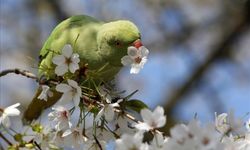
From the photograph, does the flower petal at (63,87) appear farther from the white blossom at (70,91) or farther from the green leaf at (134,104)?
the green leaf at (134,104)

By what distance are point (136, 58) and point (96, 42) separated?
400 mm

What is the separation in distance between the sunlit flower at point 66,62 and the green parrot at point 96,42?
2.7 inches

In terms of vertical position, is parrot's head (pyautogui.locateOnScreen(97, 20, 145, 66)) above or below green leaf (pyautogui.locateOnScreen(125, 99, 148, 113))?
above

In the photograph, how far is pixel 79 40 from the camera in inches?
85.0

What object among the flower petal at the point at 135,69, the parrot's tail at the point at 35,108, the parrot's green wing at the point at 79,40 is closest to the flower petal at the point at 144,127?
the flower petal at the point at 135,69

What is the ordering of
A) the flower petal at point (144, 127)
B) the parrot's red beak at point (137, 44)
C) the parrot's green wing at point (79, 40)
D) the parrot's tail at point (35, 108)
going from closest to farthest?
the flower petal at point (144, 127) → the parrot's red beak at point (137, 44) → the parrot's green wing at point (79, 40) → the parrot's tail at point (35, 108)

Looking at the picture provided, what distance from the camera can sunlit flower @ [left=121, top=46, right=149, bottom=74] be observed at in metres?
1.78

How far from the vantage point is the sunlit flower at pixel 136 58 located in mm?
1783

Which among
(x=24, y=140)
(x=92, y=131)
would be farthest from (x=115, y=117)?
(x=24, y=140)

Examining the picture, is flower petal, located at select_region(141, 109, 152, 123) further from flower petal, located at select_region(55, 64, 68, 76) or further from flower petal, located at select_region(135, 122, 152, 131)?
flower petal, located at select_region(55, 64, 68, 76)

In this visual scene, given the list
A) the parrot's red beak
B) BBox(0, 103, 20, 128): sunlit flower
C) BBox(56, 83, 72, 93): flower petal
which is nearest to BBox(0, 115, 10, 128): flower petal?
BBox(0, 103, 20, 128): sunlit flower

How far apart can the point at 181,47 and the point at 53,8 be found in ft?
5.07

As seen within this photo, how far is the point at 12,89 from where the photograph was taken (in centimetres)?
670

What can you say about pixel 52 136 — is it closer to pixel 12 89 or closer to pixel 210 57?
pixel 210 57
